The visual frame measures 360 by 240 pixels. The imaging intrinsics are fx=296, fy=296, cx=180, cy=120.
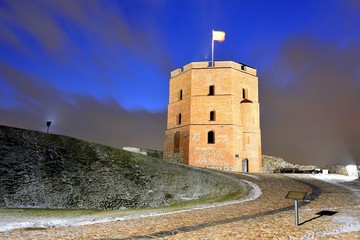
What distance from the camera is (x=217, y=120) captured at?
34.8 meters

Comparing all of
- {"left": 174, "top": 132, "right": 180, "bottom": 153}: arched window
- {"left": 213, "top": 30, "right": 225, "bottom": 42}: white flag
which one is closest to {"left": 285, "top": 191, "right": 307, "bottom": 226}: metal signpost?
{"left": 174, "top": 132, "right": 180, "bottom": 153}: arched window

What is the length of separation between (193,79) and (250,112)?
7.96m

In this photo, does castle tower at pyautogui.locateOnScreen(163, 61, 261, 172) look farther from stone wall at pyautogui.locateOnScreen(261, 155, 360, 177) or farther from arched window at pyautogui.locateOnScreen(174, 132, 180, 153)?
stone wall at pyautogui.locateOnScreen(261, 155, 360, 177)

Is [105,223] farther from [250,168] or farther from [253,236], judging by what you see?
[250,168]

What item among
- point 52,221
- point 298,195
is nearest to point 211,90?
point 298,195

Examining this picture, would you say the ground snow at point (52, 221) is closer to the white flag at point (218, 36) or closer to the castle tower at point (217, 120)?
the castle tower at point (217, 120)

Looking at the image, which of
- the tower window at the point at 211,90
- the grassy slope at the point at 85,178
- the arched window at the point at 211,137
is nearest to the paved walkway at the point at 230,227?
the grassy slope at the point at 85,178

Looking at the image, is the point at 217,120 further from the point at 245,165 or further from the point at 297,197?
the point at 297,197

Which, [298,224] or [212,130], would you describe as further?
[212,130]

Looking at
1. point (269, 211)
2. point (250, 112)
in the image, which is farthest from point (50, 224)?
point (250, 112)

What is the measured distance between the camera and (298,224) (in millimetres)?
7984

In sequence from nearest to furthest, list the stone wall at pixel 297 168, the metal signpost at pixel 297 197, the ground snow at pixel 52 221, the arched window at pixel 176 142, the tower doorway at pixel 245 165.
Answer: the metal signpost at pixel 297 197
the ground snow at pixel 52 221
the stone wall at pixel 297 168
the tower doorway at pixel 245 165
the arched window at pixel 176 142

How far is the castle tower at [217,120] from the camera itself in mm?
33938

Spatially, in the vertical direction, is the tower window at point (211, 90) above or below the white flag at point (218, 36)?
below
